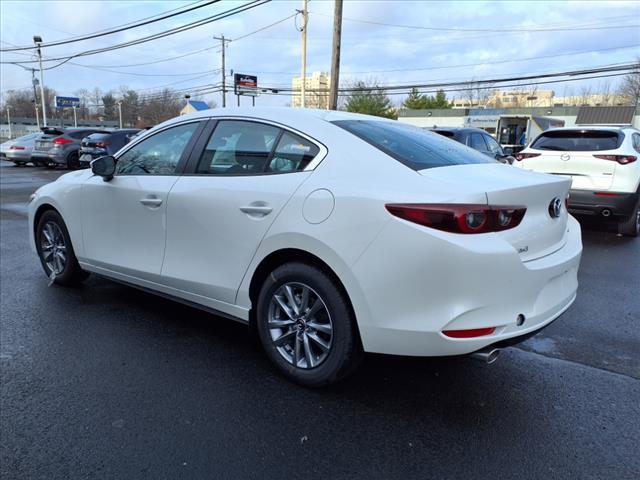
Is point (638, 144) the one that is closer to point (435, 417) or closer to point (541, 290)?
point (541, 290)

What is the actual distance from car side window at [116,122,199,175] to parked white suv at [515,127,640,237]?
5.69 metres

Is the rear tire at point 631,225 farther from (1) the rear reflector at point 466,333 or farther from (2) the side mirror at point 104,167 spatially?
(2) the side mirror at point 104,167

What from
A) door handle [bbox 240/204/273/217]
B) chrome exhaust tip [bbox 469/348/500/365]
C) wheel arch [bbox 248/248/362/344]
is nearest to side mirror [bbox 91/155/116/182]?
door handle [bbox 240/204/273/217]

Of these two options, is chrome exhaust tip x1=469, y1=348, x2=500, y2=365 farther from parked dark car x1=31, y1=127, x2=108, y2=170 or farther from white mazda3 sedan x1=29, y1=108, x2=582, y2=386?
parked dark car x1=31, y1=127, x2=108, y2=170

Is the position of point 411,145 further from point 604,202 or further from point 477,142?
point 477,142

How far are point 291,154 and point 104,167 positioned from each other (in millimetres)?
1835

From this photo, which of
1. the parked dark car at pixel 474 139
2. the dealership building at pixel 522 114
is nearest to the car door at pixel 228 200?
the parked dark car at pixel 474 139

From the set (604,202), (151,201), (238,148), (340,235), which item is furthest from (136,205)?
(604,202)

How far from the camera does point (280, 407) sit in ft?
9.28

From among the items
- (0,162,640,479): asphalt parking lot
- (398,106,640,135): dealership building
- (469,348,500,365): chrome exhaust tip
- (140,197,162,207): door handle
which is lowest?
(0,162,640,479): asphalt parking lot

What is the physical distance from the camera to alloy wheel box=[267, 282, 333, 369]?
289 centimetres

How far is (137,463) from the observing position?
2330mm

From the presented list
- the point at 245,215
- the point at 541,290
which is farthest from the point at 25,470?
the point at 541,290

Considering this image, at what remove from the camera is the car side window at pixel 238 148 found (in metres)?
3.22
